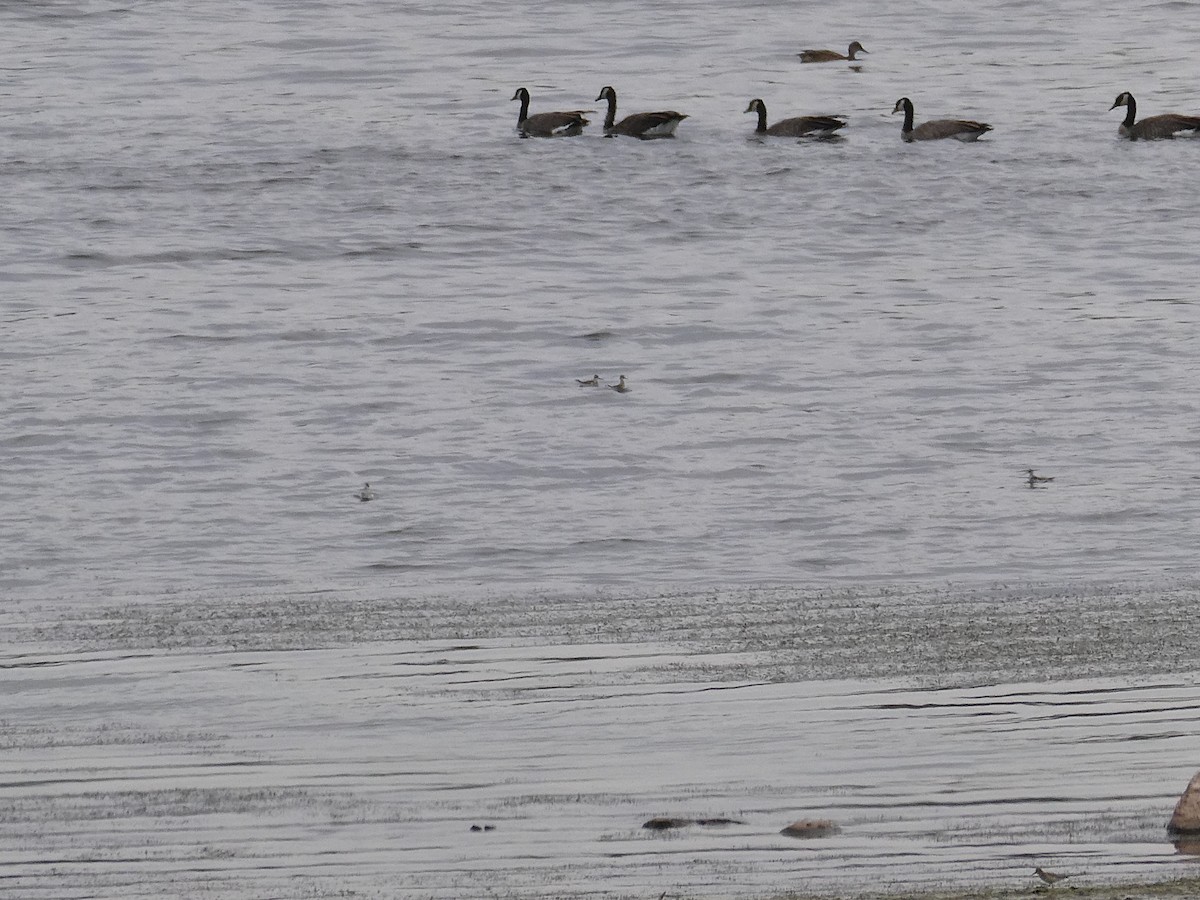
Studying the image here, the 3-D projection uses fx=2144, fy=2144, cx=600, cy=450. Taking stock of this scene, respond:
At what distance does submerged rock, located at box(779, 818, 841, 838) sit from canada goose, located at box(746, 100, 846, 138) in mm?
20132

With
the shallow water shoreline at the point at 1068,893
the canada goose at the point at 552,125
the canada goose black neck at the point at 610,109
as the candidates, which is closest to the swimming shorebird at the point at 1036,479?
the shallow water shoreline at the point at 1068,893

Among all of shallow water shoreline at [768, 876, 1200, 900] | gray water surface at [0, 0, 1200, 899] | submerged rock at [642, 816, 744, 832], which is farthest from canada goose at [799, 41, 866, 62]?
shallow water shoreline at [768, 876, 1200, 900]

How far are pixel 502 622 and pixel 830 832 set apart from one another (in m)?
2.99

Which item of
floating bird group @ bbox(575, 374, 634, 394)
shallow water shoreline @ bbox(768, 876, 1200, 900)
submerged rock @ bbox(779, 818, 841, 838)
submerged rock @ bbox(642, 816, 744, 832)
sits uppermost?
shallow water shoreline @ bbox(768, 876, 1200, 900)

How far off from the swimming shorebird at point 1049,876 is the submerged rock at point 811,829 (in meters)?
0.73

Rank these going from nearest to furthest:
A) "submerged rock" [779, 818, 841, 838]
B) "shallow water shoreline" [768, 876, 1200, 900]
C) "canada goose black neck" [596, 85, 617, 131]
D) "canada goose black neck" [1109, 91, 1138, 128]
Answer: "shallow water shoreline" [768, 876, 1200, 900] < "submerged rock" [779, 818, 841, 838] < "canada goose black neck" [1109, 91, 1138, 128] < "canada goose black neck" [596, 85, 617, 131]

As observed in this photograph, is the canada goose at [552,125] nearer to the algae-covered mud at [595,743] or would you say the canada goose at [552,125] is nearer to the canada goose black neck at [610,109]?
the canada goose black neck at [610,109]

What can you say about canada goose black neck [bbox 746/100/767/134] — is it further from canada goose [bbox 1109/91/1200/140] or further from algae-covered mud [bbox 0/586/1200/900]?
algae-covered mud [bbox 0/586/1200/900]

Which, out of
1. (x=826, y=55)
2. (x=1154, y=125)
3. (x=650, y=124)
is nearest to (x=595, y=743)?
(x=650, y=124)

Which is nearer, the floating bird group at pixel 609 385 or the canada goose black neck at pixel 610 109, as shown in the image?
the floating bird group at pixel 609 385

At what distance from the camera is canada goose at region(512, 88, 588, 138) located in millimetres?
27250

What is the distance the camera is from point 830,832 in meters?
6.97

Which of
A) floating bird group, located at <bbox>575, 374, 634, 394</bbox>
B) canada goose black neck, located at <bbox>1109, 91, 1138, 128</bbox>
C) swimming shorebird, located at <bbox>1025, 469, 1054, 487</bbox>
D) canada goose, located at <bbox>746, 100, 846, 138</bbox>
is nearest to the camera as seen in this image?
swimming shorebird, located at <bbox>1025, 469, 1054, 487</bbox>

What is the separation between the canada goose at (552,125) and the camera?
89.4ft
